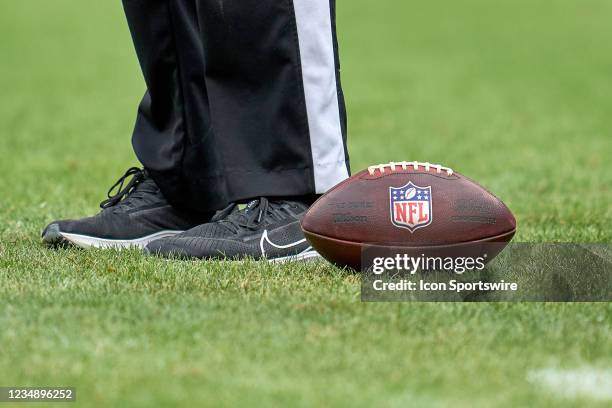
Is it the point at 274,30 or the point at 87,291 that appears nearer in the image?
the point at 87,291

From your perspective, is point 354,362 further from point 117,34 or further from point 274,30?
point 117,34

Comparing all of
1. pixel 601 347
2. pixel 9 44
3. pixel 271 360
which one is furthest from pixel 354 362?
pixel 9 44

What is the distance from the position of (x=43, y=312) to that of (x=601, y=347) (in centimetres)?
121

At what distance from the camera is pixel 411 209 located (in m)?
2.86

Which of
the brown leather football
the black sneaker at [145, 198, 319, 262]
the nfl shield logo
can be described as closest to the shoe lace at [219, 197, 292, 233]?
the black sneaker at [145, 198, 319, 262]

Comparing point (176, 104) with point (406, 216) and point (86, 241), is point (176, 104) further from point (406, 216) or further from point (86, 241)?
point (406, 216)

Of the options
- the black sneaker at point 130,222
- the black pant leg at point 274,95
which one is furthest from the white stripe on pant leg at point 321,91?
the black sneaker at point 130,222

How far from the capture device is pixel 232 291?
2.71m

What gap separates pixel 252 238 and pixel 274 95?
1.36ft

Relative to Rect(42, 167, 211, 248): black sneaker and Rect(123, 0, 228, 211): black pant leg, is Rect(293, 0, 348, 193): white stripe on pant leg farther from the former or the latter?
Rect(42, 167, 211, 248): black sneaker

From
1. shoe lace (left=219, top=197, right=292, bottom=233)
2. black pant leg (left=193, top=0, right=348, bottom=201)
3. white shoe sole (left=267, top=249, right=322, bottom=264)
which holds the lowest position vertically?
white shoe sole (left=267, top=249, right=322, bottom=264)

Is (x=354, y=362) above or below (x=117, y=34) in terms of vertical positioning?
above

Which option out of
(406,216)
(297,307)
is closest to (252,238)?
(406,216)

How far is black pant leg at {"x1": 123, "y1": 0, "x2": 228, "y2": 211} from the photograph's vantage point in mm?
3354
